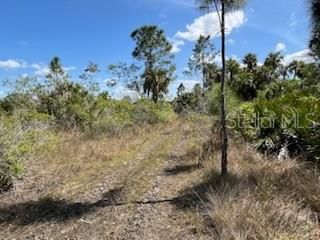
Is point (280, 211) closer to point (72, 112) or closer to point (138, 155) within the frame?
point (138, 155)

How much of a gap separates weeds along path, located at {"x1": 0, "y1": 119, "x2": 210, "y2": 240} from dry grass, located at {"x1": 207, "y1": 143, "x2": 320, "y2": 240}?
1.27 ft

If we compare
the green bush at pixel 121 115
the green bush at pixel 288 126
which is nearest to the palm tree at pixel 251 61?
the green bush at pixel 121 115

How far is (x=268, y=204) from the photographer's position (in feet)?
16.5

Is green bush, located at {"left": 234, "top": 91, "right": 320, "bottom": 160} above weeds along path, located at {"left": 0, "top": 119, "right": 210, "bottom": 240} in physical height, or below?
above

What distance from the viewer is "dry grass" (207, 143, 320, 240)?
4469mm

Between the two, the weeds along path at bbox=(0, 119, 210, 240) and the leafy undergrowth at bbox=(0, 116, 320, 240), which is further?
the weeds along path at bbox=(0, 119, 210, 240)

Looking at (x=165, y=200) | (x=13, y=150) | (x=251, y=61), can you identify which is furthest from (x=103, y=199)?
(x=251, y=61)

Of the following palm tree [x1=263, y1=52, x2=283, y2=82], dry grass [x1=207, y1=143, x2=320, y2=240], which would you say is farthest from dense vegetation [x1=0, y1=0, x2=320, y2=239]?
palm tree [x1=263, y1=52, x2=283, y2=82]

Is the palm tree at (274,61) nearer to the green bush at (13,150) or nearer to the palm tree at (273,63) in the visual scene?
the palm tree at (273,63)

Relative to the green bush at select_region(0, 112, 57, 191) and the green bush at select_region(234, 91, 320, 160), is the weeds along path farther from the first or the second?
the green bush at select_region(234, 91, 320, 160)

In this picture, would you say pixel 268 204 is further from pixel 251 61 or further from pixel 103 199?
pixel 251 61

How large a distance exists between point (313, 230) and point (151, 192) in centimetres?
302

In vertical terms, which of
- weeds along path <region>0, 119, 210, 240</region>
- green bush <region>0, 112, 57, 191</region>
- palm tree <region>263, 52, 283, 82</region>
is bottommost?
weeds along path <region>0, 119, 210, 240</region>

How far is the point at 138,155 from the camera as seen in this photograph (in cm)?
1112
